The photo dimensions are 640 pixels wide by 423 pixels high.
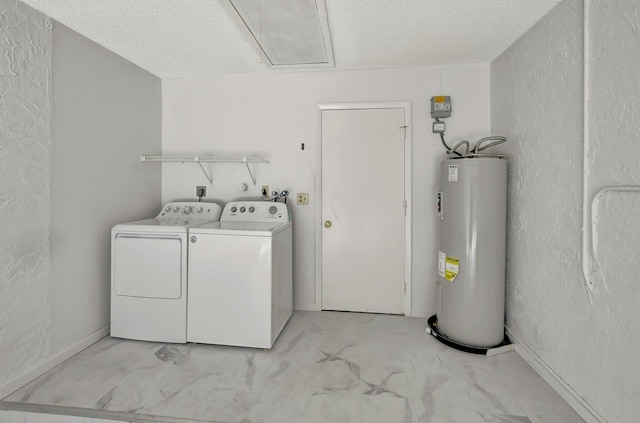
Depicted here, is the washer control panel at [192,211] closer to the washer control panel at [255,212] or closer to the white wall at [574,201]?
the washer control panel at [255,212]

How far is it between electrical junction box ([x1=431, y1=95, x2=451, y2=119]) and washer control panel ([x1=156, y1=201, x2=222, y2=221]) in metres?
2.15

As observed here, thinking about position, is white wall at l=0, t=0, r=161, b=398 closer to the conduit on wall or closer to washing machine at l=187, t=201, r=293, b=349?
washing machine at l=187, t=201, r=293, b=349

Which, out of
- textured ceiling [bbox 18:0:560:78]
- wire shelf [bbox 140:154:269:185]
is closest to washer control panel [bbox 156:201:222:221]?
wire shelf [bbox 140:154:269:185]

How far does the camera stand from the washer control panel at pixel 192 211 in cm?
274

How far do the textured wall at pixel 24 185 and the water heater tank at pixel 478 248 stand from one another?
274 centimetres

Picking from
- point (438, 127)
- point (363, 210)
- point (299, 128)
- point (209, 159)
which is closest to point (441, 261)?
point (363, 210)

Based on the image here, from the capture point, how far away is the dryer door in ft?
7.09

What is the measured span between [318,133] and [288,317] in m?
1.70

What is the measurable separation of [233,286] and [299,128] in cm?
156

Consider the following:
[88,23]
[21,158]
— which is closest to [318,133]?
[88,23]

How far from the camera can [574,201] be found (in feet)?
5.33

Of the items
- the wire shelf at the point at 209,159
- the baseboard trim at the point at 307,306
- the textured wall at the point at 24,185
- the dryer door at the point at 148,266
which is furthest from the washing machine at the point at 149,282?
the baseboard trim at the point at 307,306

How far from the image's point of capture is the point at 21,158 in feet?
5.72

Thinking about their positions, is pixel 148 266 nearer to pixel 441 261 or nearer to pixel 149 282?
pixel 149 282
